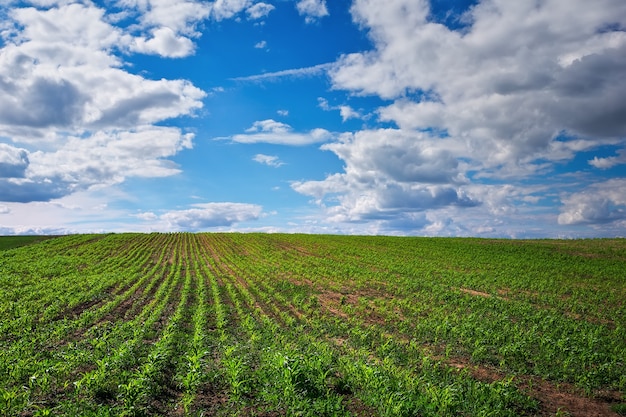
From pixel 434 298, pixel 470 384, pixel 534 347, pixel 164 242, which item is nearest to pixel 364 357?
pixel 470 384

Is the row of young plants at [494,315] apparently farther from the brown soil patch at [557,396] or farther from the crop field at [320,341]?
the brown soil patch at [557,396]

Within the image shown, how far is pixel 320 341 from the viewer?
1641 centimetres

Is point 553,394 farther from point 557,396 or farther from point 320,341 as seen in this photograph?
point 320,341

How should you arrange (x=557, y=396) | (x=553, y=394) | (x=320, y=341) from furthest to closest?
(x=320, y=341)
(x=553, y=394)
(x=557, y=396)

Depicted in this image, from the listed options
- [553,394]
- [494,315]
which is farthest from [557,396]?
[494,315]

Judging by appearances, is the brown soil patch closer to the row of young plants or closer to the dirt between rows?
the dirt between rows

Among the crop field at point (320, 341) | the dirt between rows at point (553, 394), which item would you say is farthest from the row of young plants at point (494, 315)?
the dirt between rows at point (553, 394)

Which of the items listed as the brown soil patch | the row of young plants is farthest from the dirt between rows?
the row of young plants

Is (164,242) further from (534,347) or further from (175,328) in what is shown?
(534,347)

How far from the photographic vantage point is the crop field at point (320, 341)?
10219 mm

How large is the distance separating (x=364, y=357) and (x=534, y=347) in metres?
7.50

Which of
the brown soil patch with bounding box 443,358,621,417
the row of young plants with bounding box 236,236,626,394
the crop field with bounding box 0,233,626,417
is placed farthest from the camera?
the row of young plants with bounding box 236,236,626,394

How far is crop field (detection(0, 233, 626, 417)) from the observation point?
10.2 m

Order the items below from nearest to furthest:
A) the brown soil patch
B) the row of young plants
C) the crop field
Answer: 1. the crop field
2. the brown soil patch
3. the row of young plants
